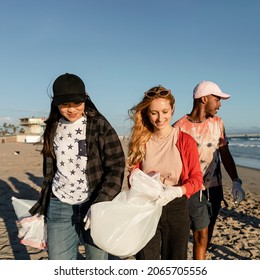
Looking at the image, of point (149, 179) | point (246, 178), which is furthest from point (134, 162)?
point (246, 178)

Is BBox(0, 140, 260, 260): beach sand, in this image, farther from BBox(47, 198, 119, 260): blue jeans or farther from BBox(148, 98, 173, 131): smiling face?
BBox(148, 98, 173, 131): smiling face

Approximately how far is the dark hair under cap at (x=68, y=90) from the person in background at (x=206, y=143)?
4.36 ft

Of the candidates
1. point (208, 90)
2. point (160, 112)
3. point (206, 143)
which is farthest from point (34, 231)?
point (208, 90)

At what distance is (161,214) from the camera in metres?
2.40

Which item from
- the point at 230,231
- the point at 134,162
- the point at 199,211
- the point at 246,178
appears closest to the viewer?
the point at 134,162

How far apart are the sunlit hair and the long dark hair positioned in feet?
1.19

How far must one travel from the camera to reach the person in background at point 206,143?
315cm

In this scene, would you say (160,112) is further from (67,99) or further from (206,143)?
(206,143)

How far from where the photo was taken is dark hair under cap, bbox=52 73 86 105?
2.22m

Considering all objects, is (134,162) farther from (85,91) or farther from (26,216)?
(26,216)

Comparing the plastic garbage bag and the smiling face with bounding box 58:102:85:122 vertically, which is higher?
the smiling face with bounding box 58:102:85:122

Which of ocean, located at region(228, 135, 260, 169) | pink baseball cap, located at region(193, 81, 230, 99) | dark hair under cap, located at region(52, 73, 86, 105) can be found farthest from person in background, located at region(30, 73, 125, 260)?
ocean, located at region(228, 135, 260, 169)

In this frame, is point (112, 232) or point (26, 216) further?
point (26, 216)
